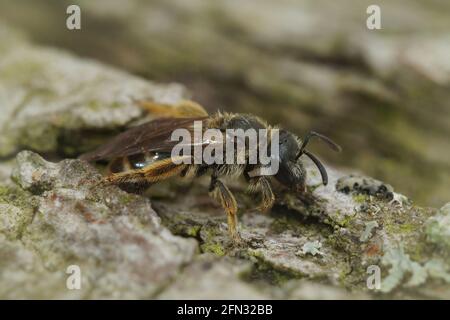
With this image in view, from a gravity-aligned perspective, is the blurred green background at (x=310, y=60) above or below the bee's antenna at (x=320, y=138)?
above

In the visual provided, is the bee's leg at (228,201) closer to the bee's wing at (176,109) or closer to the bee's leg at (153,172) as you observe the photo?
the bee's leg at (153,172)

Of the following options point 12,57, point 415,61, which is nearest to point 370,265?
point 415,61

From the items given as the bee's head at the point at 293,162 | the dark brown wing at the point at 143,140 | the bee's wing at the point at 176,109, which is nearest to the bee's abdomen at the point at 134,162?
the dark brown wing at the point at 143,140

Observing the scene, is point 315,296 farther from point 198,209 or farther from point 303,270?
point 198,209

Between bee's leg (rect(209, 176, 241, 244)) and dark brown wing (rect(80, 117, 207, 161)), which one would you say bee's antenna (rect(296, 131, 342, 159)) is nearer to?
bee's leg (rect(209, 176, 241, 244))

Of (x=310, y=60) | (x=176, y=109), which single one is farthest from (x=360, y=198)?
(x=310, y=60)

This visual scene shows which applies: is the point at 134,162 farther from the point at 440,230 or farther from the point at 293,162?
the point at 440,230
